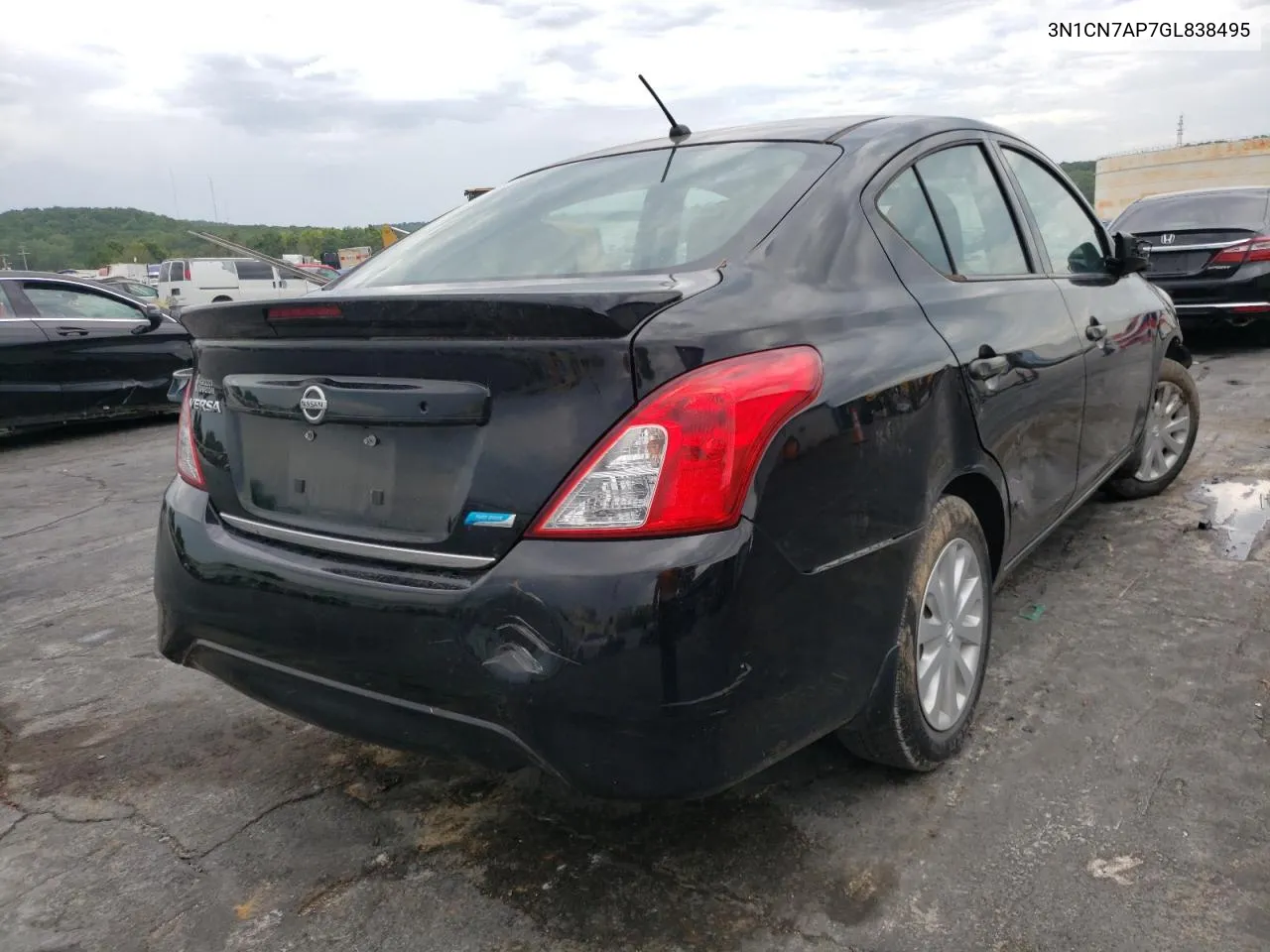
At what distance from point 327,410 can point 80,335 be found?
7465 mm

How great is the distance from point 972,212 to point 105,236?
290ft

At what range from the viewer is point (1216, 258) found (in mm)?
8375

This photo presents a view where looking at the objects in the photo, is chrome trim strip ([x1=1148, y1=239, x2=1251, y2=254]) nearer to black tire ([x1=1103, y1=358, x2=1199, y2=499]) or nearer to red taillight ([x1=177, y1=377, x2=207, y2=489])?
black tire ([x1=1103, y1=358, x2=1199, y2=499])

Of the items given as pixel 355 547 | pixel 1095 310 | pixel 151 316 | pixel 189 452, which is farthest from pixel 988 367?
pixel 151 316

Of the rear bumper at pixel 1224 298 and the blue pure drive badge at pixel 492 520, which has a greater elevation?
the blue pure drive badge at pixel 492 520

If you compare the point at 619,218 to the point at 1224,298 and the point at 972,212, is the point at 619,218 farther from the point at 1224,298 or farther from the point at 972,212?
the point at 1224,298

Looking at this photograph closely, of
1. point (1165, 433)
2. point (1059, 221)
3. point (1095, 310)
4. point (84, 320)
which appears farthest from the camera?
point (84, 320)

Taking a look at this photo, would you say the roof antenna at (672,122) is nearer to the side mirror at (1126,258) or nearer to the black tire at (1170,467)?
the side mirror at (1126,258)

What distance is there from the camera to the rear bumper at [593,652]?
1.71 meters

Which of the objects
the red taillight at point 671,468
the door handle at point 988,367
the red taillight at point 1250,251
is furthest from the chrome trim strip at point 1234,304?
the red taillight at point 671,468

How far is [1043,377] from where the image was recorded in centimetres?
286

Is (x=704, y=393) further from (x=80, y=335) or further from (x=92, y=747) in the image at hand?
(x=80, y=335)

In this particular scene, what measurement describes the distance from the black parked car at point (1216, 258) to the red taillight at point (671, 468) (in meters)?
7.88

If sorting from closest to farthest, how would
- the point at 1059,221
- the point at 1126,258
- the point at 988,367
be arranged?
the point at 988,367 < the point at 1059,221 < the point at 1126,258
